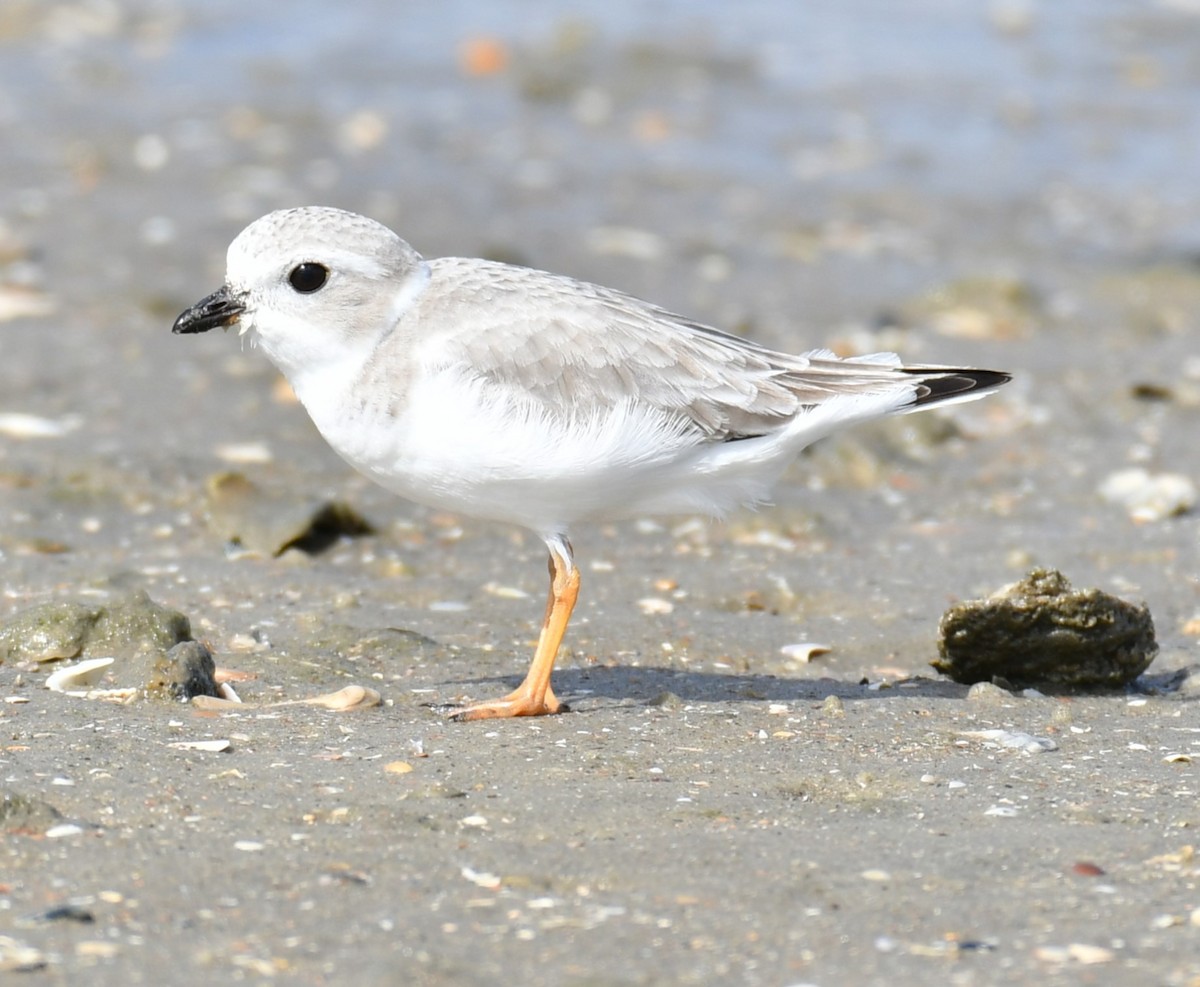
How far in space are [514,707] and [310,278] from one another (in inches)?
58.4

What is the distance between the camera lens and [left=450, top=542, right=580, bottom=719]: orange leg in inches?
202

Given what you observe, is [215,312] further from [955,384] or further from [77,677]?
[955,384]

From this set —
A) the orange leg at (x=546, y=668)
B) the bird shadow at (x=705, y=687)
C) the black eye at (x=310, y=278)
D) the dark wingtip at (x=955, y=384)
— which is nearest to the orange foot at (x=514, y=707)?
the orange leg at (x=546, y=668)

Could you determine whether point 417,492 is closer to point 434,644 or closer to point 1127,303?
point 434,644

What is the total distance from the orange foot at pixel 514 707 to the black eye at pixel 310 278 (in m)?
1.39

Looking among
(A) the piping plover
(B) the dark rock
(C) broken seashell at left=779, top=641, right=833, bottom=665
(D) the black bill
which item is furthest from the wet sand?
(D) the black bill

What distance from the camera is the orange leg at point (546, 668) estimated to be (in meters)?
5.14

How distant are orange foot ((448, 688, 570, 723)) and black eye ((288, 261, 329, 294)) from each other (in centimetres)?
139

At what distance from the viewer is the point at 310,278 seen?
5.27 meters

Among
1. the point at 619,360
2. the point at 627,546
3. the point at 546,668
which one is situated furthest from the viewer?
the point at 627,546

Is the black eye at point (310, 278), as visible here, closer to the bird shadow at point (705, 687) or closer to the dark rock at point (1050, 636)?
the bird shadow at point (705, 687)

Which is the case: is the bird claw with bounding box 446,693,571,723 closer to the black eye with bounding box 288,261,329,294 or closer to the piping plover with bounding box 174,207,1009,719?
the piping plover with bounding box 174,207,1009,719

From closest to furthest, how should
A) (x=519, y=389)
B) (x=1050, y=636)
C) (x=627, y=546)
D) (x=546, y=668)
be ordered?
(x=519, y=389) < (x=546, y=668) < (x=1050, y=636) < (x=627, y=546)

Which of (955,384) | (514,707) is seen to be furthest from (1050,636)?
(514,707)
